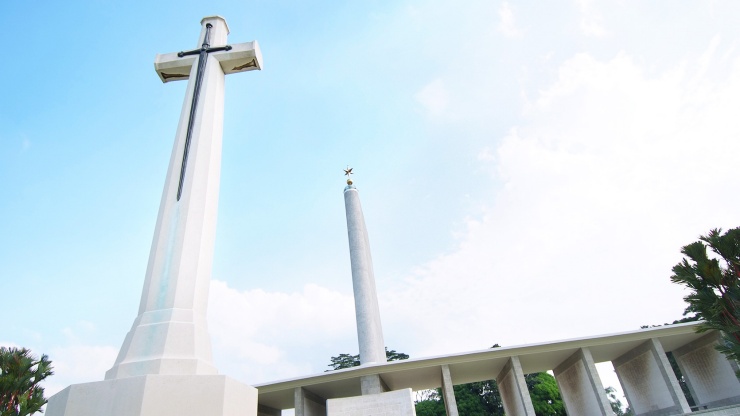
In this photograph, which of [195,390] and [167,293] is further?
[167,293]

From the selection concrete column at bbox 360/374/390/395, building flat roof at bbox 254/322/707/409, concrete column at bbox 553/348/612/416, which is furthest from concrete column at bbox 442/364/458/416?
concrete column at bbox 553/348/612/416

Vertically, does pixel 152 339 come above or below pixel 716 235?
below

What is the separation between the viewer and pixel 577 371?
1838cm

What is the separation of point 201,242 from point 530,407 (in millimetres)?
16118

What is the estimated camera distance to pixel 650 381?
17484 millimetres

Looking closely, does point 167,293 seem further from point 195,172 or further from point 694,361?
point 694,361

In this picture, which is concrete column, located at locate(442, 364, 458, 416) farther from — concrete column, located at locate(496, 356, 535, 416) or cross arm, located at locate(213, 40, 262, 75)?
cross arm, located at locate(213, 40, 262, 75)

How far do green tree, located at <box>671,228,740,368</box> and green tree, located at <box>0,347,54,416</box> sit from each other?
1851 cm

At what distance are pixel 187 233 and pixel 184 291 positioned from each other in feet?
1.86

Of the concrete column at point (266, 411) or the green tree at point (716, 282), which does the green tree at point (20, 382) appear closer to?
the concrete column at point (266, 411)

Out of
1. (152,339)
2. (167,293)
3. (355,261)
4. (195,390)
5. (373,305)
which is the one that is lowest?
(195,390)

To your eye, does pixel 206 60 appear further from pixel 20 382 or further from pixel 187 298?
pixel 20 382

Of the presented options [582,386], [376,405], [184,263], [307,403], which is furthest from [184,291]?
[582,386]

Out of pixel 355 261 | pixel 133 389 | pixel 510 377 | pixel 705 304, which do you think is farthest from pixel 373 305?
pixel 133 389
